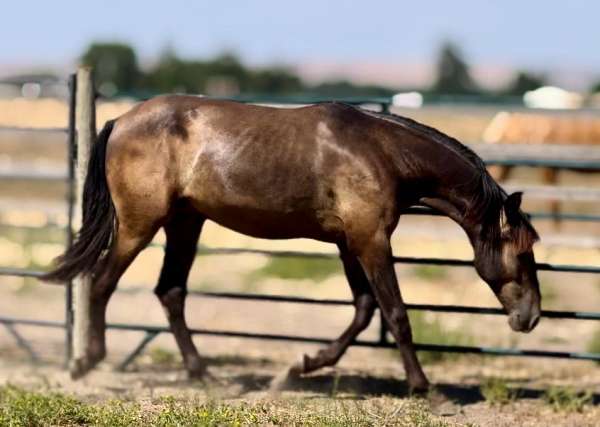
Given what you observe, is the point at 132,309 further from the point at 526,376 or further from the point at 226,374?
the point at 526,376

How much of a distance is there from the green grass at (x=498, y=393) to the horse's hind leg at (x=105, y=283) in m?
2.14

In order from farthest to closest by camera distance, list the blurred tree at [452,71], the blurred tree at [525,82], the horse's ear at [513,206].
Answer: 1. the blurred tree at [452,71]
2. the blurred tree at [525,82]
3. the horse's ear at [513,206]

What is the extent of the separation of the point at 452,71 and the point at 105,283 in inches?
2753

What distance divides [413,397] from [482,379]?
1203mm

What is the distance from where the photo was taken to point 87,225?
6137 mm

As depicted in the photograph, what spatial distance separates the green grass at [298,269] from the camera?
11.4 m

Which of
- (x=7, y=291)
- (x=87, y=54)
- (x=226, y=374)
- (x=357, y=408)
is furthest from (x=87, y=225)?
Result: (x=87, y=54)

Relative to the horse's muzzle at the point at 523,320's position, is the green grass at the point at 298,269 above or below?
below

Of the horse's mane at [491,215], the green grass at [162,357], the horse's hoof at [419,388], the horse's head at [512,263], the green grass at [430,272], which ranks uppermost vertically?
the horse's mane at [491,215]

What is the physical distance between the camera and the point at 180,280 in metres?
6.42

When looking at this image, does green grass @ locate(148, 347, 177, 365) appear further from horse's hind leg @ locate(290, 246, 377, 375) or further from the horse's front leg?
the horse's front leg

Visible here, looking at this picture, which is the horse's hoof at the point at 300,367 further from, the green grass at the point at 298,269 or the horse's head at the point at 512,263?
the green grass at the point at 298,269

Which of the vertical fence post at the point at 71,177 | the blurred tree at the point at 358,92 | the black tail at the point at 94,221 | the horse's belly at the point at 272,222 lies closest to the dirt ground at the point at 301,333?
the vertical fence post at the point at 71,177

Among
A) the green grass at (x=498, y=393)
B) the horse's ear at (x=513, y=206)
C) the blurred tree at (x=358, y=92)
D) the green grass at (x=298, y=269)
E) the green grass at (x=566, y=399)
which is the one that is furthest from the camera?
the blurred tree at (x=358, y=92)
